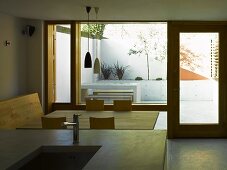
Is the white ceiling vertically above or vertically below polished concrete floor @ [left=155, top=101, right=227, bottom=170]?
above

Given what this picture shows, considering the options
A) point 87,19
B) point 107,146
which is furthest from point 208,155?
point 107,146

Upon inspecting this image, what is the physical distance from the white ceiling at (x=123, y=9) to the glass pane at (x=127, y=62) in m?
0.63

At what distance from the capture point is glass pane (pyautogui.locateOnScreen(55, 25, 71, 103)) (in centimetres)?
816

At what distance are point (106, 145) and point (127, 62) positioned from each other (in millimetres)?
5762

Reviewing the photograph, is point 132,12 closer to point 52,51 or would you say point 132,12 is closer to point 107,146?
point 52,51

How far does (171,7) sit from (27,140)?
372 centimetres

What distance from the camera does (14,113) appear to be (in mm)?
6234

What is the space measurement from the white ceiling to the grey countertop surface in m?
2.63

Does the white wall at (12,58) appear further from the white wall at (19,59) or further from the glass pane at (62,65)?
the glass pane at (62,65)

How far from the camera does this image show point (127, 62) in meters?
8.43

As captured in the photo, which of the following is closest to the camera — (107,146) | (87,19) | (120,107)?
(107,146)

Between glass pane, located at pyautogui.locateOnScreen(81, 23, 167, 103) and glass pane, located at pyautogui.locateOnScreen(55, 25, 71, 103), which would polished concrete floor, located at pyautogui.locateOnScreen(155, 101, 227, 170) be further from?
glass pane, located at pyautogui.locateOnScreen(55, 25, 71, 103)

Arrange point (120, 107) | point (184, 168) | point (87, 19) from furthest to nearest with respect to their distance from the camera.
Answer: point (87, 19) < point (120, 107) < point (184, 168)

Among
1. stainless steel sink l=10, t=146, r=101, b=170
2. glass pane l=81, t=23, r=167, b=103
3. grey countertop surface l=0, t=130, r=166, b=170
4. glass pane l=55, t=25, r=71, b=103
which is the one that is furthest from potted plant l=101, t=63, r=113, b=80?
stainless steel sink l=10, t=146, r=101, b=170
